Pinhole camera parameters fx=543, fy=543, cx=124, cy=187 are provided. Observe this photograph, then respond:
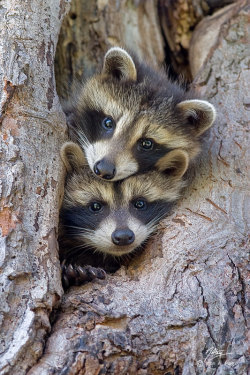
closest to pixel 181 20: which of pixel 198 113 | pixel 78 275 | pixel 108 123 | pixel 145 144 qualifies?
pixel 198 113

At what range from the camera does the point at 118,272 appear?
312cm

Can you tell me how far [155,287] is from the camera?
114 inches

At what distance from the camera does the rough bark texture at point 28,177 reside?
2.49 metres

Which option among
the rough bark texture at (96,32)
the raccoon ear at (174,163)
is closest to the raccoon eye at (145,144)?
the raccoon ear at (174,163)

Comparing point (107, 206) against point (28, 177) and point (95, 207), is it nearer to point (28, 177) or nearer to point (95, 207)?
point (95, 207)

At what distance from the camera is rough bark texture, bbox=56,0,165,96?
15.4 feet

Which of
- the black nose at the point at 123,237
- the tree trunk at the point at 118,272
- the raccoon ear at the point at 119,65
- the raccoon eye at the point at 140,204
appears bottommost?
the raccoon eye at the point at 140,204

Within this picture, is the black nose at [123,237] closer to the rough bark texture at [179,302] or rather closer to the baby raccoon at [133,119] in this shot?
the rough bark texture at [179,302]

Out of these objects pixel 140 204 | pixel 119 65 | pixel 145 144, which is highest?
pixel 119 65

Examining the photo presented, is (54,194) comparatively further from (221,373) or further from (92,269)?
(221,373)

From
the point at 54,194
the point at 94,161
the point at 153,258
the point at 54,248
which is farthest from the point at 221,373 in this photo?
the point at 94,161

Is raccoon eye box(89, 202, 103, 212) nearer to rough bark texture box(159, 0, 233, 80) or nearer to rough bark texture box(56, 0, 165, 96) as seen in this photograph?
rough bark texture box(56, 0, 165, 96)

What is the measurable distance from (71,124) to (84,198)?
1.79 feet

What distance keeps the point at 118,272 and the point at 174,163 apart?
969 mm
